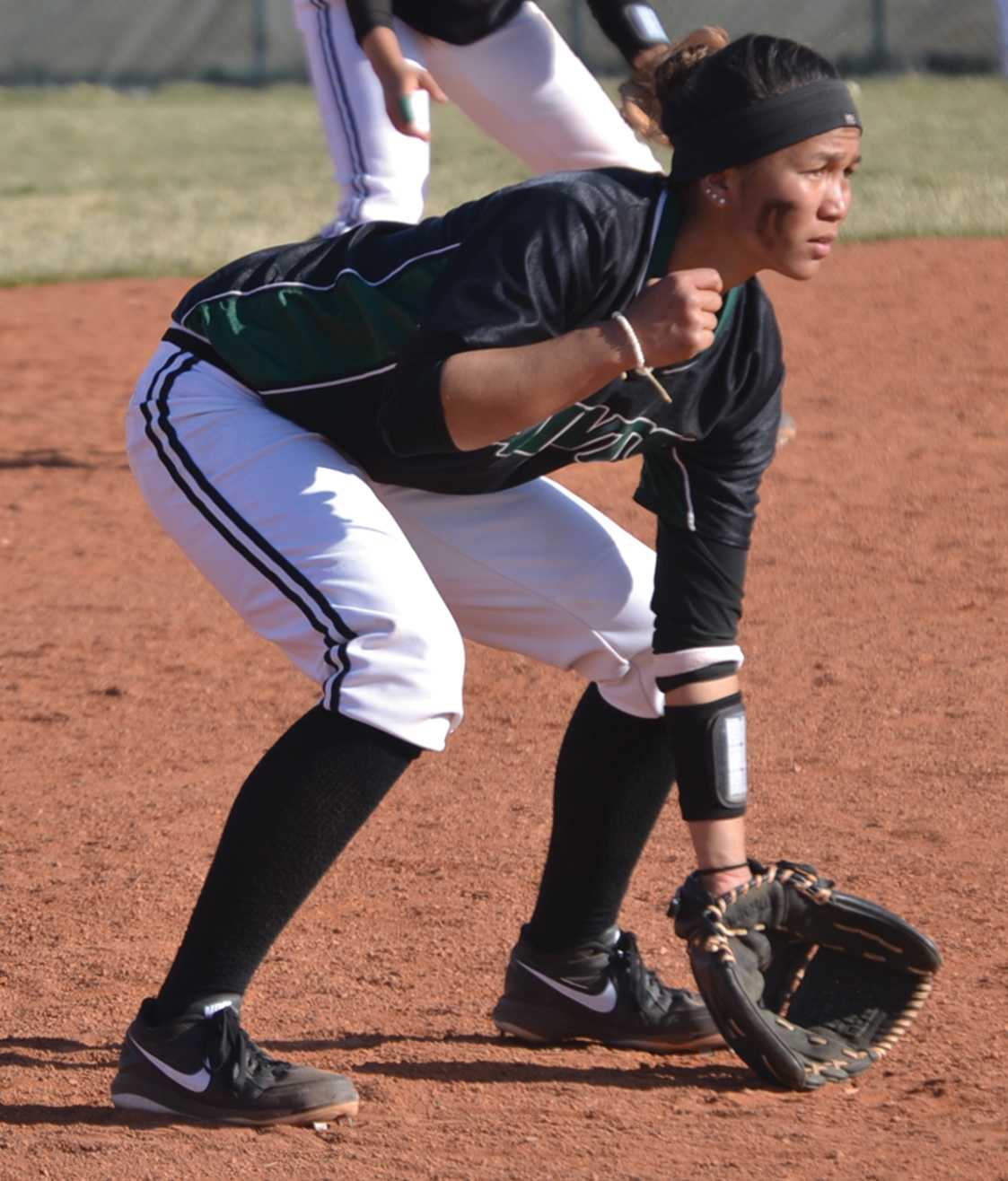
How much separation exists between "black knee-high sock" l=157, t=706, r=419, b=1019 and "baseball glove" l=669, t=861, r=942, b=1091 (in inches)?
20.4

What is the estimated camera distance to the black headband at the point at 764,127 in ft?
8.01

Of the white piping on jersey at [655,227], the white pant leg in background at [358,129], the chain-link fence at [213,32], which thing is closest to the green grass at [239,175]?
the chain-link fence at [213,32]

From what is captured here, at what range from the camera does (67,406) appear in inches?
281

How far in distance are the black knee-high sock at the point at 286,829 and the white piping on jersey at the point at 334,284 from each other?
58cm

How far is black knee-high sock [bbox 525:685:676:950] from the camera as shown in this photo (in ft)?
9.50

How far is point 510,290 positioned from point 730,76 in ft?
1.40

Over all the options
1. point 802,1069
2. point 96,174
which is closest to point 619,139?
point 802,1069

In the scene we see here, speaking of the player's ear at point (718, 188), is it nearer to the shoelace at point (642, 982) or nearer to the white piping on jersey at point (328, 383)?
the white piping on jersey at point (328, 383)

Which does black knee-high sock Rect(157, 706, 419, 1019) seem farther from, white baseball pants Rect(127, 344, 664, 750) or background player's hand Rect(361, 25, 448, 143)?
background player's hand Rect(361, 25, 448, 143)

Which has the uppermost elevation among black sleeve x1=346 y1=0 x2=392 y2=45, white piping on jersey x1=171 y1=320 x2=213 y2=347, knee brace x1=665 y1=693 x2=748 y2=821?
black sleeve x1=346 y1=0 x2=392 y2=45

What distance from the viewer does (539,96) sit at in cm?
471

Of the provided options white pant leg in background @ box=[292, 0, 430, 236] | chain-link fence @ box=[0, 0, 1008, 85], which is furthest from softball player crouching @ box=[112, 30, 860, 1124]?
chain-link fence @ box=[0, 0, 1008, 85]

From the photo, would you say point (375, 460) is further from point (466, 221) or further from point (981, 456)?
point (981, 456)

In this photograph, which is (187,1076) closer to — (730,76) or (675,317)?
(675,317)
